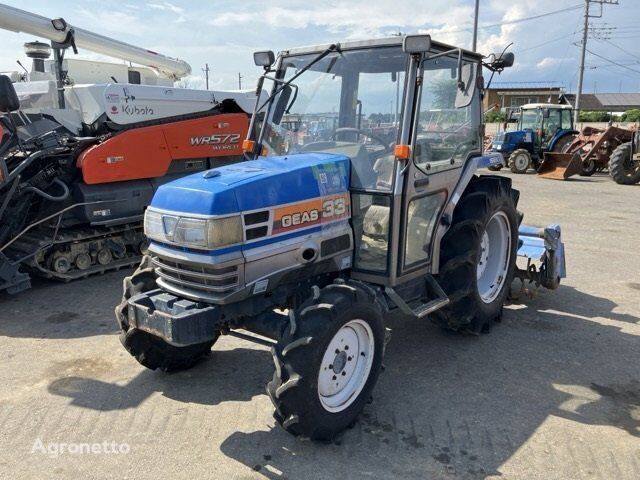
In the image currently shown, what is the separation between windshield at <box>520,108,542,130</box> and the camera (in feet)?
62.2

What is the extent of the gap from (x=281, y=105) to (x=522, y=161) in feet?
53.5

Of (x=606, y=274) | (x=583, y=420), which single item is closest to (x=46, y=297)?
(x=583, y=420)

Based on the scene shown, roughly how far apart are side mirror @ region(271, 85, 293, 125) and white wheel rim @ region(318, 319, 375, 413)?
182 cm

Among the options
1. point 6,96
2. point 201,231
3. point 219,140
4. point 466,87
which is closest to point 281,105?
point 466,87

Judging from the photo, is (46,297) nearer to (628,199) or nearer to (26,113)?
(26,113)

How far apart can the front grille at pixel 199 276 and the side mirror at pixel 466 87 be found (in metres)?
1.88

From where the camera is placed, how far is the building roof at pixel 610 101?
206 feet

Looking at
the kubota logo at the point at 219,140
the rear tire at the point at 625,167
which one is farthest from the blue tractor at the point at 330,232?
the rear tire at the point at 625,167

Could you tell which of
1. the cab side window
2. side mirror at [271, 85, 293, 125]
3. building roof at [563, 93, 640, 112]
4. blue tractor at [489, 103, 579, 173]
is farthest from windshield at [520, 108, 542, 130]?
building roof at [563, 93, 640, 112]

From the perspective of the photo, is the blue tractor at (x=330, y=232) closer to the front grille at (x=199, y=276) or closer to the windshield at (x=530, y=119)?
the front grille at (x=199, y=276)

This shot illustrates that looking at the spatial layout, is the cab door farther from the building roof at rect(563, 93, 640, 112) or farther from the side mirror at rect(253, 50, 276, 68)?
the building roof at rect(563, 93, 640, 112)

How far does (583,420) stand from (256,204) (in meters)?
2.46

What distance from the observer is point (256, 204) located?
3.26 m

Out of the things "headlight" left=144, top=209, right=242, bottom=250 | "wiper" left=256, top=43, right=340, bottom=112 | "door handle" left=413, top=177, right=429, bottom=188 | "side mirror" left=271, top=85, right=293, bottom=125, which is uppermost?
"wiper" left=256, top=43, right=340, bottom=112
